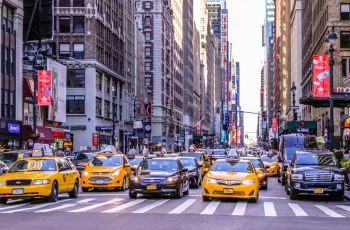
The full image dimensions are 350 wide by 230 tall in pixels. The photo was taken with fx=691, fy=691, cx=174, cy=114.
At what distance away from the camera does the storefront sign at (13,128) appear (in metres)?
55.3

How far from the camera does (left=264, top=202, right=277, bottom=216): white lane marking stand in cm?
1938

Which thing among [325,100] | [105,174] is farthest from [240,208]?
[325,100]

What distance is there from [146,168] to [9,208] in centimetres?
666

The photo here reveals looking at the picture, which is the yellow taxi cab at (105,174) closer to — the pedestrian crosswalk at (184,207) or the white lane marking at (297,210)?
the pedestrian crosswalk at (184,207)

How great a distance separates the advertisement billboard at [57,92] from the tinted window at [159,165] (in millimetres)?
45290

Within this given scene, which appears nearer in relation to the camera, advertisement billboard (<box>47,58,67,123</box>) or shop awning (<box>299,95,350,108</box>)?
shop awning (<box>299,95,350,108</box>)

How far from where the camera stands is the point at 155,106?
138000 mm

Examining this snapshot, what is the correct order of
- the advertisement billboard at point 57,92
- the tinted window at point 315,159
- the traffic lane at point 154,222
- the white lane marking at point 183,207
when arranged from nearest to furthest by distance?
1. the traffic lane at point 154,222
2. the white lane marking at point 183,207
3. the tinted window at point 315,159
4. the advertisement billboard at point 57,92

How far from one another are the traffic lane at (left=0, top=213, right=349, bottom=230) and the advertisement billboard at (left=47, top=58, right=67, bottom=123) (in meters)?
53.9

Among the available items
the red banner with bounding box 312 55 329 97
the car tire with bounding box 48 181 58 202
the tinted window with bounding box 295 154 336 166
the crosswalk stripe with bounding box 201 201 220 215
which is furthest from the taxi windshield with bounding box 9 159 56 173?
the red banner with bounding box 312 55 329 97

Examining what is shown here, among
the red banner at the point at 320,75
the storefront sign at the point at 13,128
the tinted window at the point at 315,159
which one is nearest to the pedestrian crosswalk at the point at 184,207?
the tinted window at the point at 315,159

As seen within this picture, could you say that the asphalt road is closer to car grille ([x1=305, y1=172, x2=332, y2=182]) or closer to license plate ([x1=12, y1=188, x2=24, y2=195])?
license plate ([x1=12, y1=188, x2=24, y2=195])

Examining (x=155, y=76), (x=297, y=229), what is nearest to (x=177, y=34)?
(x=155, y=76)

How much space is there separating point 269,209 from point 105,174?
10.0 metres
